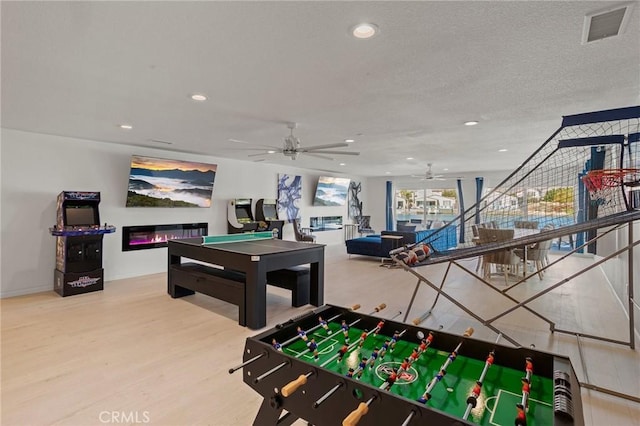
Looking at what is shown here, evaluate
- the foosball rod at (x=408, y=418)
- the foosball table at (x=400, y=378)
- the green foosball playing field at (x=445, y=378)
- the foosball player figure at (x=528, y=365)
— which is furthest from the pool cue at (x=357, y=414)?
the foosball player figure at (x=528, y=365)

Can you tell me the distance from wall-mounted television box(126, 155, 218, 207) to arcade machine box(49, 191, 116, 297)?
34.0 inches

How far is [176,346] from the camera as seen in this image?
3074mm

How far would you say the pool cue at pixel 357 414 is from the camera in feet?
3.10

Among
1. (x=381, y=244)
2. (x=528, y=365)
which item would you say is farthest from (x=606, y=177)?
(x=381, y=244)

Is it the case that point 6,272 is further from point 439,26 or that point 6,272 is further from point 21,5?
point 439,26

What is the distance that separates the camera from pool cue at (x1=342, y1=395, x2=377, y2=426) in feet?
3.10

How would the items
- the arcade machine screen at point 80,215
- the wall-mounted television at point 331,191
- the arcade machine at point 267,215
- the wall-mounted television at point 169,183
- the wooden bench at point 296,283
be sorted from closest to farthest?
the wooden bench at point 296,283 → the arcade machine screen at point 80,215 → the wall-mounted television at point 169,183 → the arcade machine at point 267,215 → the wall-mounted television at point 331,191

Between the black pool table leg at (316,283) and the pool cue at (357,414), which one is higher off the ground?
the pool cue at (357,414)

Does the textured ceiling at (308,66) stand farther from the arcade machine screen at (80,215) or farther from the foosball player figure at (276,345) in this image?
the foosball player figure at (276,345)

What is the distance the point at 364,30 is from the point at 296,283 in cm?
319

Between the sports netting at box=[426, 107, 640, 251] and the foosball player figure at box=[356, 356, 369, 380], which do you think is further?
the sports netting at box=[426, 107, 640, 251]

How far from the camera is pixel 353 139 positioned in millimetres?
5297

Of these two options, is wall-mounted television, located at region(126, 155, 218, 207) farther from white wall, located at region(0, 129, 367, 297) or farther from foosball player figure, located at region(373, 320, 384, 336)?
foosball player figure, located at region(373, 320, 384, 336)

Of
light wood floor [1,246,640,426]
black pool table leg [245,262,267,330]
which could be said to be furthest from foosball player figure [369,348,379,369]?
black pool table leg [245,262,267,330]
